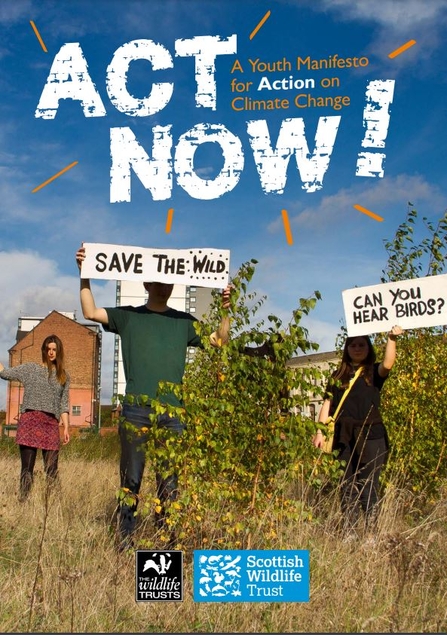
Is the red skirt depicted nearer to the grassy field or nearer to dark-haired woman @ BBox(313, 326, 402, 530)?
the grassy field

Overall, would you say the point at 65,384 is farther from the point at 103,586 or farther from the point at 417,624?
the point at 417,624

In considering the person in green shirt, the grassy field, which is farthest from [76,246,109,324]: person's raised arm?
the grassy field

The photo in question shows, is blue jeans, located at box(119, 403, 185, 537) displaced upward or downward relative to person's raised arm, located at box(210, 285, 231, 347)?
downward

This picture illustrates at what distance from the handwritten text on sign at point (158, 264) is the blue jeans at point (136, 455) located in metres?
0.90

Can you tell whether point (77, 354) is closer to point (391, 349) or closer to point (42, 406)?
point (42, 406)

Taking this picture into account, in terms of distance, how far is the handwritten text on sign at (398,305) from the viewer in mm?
5164

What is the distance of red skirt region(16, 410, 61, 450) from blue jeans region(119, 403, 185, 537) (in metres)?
3.04

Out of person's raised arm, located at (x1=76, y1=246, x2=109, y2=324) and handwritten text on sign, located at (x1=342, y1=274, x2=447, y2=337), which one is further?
handwritten text on sign, located at (x1=342, y1=274, x2=447, y2=337)

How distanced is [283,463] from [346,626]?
1.10 m

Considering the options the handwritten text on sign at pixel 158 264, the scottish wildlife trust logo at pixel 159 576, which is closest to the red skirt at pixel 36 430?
the handwritten text on sign at pixel 158 264

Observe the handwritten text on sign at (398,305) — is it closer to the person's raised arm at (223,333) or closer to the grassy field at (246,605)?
the person's raised arm at (223,333)

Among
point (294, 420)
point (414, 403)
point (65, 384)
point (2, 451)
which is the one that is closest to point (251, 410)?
point (294, 420)

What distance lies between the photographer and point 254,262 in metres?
4.37

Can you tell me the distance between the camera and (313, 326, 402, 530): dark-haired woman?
5.49m
